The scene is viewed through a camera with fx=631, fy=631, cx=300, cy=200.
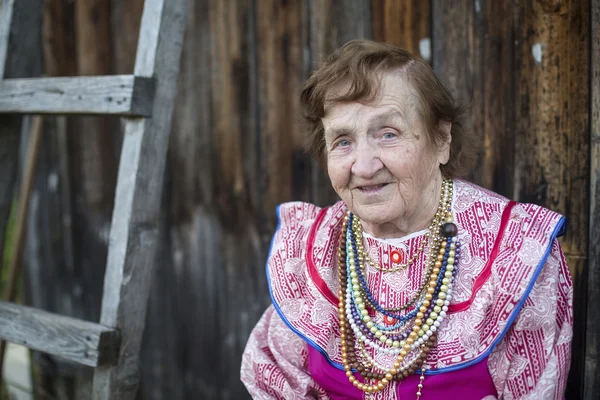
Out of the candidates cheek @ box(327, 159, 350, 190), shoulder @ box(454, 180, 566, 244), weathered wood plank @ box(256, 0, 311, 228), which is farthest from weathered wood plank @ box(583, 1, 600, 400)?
weathered wood plank @ box(256, 0, 311, 228)

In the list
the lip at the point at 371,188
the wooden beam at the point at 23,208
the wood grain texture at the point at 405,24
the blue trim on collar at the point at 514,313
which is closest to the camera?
the blue trim on collar at the point at 514,313

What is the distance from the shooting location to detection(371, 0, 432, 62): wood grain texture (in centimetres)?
220

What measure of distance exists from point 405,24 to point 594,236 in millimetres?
970

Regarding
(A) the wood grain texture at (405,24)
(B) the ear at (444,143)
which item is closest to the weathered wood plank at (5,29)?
(A) the wood grain texture at (405,24)

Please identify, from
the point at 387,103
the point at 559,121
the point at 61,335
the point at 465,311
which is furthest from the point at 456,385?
the point at 61,335

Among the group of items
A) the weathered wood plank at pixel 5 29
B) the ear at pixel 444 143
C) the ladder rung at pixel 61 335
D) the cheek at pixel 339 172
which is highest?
the weathered wood plank at pixel 5 29

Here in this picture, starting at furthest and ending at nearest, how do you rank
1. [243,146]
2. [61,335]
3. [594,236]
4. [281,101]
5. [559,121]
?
[243,146] < [281,101] < [61,335] < [559,121] < [594,236]

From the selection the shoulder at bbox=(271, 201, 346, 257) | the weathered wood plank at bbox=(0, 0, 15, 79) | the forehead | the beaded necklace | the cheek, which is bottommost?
the beaded necklace

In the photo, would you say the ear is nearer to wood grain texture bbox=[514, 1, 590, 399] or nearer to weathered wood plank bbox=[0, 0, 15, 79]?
wood grain texture bbox=[514, 1, 590, 399]

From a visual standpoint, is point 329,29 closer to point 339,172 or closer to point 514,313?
point 339,172

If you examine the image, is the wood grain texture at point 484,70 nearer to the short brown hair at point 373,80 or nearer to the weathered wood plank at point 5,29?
the short brown hair at point 373,80

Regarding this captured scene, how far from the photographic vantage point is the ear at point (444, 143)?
1.72 meters

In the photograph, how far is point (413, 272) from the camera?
1.72m

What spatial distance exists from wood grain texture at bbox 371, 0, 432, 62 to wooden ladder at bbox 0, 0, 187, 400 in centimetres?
72
